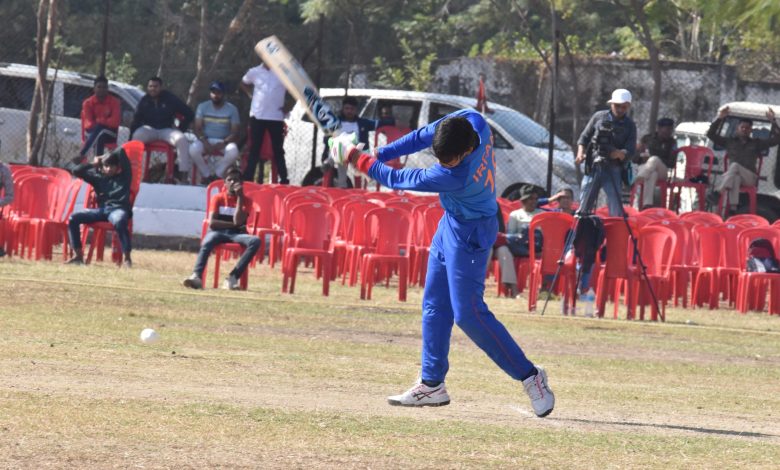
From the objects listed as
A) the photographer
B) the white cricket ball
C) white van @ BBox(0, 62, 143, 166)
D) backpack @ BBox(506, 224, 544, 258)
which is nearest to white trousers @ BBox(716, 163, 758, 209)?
backpack @ BBox(506, 224, 544, 258)

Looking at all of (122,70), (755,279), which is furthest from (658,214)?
(122,70)

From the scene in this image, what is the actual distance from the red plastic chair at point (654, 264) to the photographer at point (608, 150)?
0.84 metres

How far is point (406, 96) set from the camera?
974 inches

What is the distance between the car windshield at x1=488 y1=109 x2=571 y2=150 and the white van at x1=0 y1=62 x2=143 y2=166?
5.67 m

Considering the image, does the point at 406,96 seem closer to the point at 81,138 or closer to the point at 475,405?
the point at 81,138

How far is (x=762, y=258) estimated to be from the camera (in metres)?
18.1

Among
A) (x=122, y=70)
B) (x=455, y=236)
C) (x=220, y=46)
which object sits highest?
(x=220, y=46)

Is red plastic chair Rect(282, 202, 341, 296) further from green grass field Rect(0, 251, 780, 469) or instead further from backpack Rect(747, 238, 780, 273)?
backpack Rect(747, 238, 780, 273)

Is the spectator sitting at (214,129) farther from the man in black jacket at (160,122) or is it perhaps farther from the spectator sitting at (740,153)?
the spectator sitting at (740,153)

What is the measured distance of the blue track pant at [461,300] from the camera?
888 cm

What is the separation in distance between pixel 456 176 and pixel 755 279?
10.3 metres

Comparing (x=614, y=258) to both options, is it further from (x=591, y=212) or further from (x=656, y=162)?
(x=656, y=162)

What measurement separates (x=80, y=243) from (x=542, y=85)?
51.0 feet

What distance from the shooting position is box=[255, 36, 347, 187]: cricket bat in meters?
9.52
